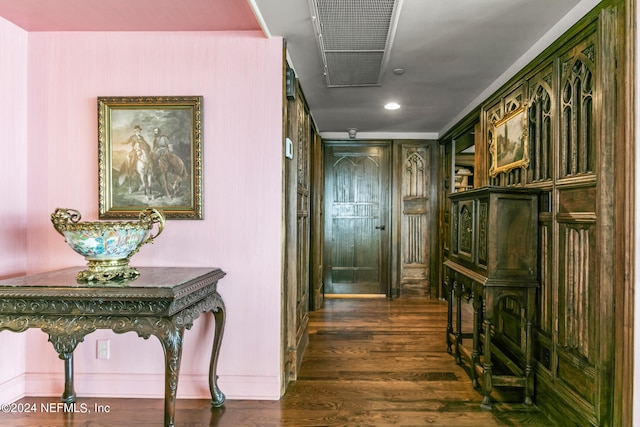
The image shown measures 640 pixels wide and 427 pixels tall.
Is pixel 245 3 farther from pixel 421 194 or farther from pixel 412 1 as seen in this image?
pixel 421 194

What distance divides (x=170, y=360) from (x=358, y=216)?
3856mm

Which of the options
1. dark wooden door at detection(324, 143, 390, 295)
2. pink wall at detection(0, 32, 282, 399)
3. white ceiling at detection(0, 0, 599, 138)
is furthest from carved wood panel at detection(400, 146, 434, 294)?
pink wall at detection(0, 32, 282, 399)

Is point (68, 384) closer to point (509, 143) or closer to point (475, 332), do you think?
point (475, 332)

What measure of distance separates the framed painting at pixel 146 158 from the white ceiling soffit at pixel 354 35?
0.93 metres

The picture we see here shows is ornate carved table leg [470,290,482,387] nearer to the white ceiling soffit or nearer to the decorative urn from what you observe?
the white ceiling soffit

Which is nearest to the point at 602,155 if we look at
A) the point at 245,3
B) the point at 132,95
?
the point at 245,3

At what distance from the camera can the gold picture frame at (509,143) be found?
8.48 ft

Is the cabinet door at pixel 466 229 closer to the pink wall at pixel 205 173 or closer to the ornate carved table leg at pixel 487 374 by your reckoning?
the ornate carved table leg at pixel 487 374

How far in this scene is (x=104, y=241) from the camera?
1.78 m

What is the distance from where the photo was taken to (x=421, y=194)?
17.4 feet

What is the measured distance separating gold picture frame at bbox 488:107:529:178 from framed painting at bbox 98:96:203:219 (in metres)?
2.13

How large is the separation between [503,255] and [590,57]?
114 centimetres

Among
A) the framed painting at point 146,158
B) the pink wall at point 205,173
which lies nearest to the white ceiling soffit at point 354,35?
the pink wall at point 205,173

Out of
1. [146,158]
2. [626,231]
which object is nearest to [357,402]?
[626,231]
